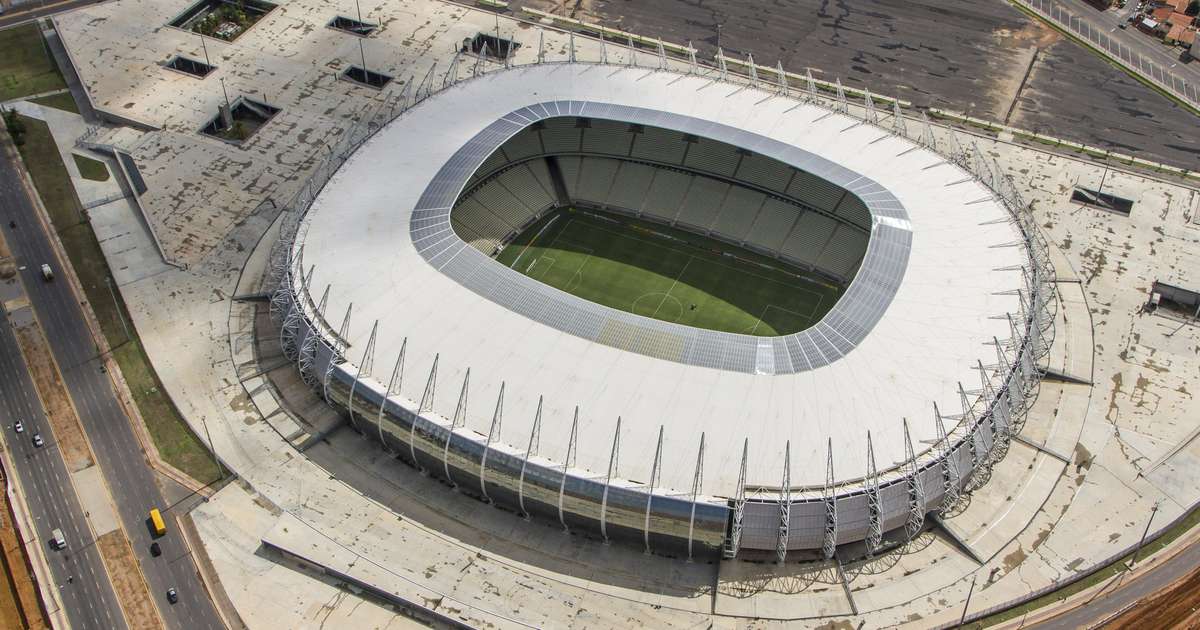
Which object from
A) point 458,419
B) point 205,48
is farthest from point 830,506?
point 205,48

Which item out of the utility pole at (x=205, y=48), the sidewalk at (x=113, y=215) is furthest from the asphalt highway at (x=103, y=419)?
the utility pole at (x=205, y=48)

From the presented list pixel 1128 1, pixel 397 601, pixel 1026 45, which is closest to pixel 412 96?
pixel 397 601

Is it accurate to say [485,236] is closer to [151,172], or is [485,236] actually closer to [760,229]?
[760,229]

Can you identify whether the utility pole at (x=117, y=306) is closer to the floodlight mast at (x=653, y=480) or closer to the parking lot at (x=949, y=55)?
the floodlight mast at (x=653, y=480)

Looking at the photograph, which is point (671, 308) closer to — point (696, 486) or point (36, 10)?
point (696, 486)

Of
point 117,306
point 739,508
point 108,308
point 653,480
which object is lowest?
point 108,308

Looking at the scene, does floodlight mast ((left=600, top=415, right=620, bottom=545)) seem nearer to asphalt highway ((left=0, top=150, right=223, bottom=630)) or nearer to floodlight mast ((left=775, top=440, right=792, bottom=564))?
floodlight mast ((left=775, top=440, right=792, bottom=564))
